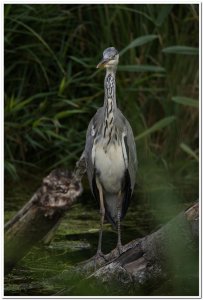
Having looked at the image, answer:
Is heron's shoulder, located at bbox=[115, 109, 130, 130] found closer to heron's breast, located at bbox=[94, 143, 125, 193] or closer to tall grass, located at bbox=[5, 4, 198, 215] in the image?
heron's breast, located at bbox=[94, 143, 125, 193]

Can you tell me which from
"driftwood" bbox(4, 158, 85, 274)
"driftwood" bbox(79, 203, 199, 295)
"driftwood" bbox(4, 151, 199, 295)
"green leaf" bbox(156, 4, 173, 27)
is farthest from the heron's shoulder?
"green leaf" bbox(156, 4, 173, 27)

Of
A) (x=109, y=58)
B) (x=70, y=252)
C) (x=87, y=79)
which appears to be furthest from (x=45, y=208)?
(x=87, y=79)

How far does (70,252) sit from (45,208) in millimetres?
1160

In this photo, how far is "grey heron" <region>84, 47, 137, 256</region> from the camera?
3.98 meters

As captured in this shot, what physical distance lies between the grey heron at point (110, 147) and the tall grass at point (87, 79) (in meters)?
1.80

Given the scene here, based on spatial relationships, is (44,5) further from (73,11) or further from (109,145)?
(109,145)

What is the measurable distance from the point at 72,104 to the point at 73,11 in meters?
1.11

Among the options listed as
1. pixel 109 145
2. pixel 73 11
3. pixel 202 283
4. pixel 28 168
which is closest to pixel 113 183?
pixel 109 145

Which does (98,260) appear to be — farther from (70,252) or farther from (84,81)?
(84,81)

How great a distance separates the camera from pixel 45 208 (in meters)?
3.51

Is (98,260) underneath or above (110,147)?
underneath

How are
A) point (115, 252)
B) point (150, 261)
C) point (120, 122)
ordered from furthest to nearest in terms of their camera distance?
point (120, 122), point (115, 252), point (150, 261)

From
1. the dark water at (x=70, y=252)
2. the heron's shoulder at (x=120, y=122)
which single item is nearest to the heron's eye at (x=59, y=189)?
the dark water at (x=70, y=252)

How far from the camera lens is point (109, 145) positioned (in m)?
3.98
